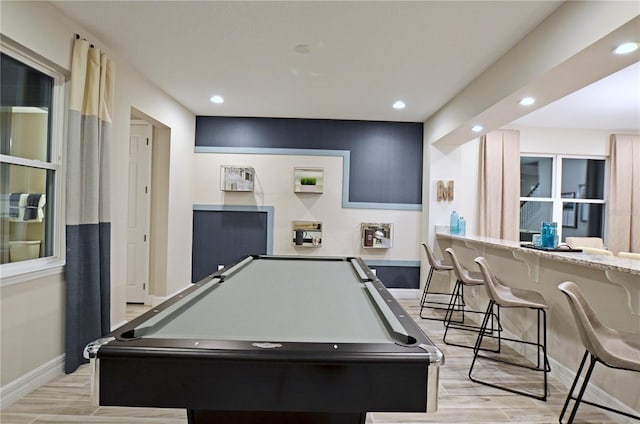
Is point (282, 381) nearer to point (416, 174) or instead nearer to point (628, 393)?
point (628, 393)

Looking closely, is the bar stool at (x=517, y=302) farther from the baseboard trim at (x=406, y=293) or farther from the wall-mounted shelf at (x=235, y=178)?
the wall-mounted shelf at (x=235, y=178)

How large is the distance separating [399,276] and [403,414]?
3253 mm

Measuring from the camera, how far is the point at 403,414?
238 cm

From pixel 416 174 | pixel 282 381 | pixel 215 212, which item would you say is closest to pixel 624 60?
pixel 282 381

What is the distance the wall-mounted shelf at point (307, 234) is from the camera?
541cm

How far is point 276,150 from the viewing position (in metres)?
5.48

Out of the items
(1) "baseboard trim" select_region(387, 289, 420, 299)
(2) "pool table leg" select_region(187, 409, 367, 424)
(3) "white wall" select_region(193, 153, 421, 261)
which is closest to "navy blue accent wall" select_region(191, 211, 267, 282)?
(3) "white wall" select_region(193, 153, 421, 261)

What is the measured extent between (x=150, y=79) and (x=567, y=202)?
6.36m

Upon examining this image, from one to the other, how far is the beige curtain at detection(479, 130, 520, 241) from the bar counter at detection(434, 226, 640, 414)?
1.76 metres

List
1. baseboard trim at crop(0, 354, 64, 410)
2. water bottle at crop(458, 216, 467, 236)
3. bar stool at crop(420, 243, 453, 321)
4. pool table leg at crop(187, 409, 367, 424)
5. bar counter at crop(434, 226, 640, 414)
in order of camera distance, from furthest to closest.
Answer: water bottle at crop(458, 216, 467, 236) → bar stool at crop(420, 243, 453, 321) → baseboard trim at crop(0, 354, 64, 410) → bar counter at crop(434, 226, 640, 414) → pool table leg at crop(187, 409, 367, 424)

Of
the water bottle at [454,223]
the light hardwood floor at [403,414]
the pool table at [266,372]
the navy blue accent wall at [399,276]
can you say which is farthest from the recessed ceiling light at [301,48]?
the navy blue accent wall at [399,276]

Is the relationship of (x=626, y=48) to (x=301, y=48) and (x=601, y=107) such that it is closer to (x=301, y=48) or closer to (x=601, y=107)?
(x=301, y=48)

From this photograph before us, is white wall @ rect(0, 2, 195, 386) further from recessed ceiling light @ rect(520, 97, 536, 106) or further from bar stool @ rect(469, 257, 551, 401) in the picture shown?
recessed ceiling light @ rect(520, 97, 536, 106)

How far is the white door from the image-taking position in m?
4.74
